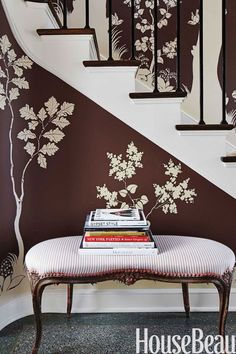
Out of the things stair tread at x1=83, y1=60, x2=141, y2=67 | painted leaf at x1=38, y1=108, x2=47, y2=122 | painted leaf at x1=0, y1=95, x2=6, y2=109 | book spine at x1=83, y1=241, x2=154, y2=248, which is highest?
stair tread at x1=83, y1=60, x2=141, y2=67

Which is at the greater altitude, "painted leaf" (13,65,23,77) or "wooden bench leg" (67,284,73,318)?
"painted leaf" (13,65,23,77)

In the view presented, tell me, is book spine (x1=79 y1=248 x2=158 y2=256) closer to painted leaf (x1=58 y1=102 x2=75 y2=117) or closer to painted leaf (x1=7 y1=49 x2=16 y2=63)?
painted leaf (x1=58 y1=102 x2=75 y2=117)

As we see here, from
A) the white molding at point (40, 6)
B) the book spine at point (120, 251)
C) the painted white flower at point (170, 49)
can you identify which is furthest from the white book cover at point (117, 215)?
the painted white flower at point (170, 49)

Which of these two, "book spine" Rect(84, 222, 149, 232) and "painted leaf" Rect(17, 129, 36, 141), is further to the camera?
"painted leaf" Rect(17, 129, 36, 141)

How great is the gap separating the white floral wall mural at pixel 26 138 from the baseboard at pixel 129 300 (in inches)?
8.6

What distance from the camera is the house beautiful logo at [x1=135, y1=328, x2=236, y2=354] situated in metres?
1.68

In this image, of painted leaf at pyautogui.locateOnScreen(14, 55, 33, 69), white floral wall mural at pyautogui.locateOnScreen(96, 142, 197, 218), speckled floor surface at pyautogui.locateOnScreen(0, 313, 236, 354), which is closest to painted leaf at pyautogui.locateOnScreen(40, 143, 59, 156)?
white floral wall mural at pyautogui.locateOnScreen(96, 142, 197, 218)

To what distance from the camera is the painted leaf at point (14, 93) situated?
1.91 meters

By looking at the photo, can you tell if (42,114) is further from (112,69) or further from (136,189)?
(136,189)

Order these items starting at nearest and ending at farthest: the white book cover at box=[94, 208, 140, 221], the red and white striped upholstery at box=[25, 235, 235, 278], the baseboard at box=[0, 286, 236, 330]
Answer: the red and white striped upholstery at box=[25, 235, 235, 278] → the white book cover at box=[94, 208, 140, 221] → the baseboard at box=[0, 286, 236, 330]

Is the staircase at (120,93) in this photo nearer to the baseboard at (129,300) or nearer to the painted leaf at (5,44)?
the painted leaf at (5,44)

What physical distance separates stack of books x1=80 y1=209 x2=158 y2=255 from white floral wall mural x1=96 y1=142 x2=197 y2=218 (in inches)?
15.3

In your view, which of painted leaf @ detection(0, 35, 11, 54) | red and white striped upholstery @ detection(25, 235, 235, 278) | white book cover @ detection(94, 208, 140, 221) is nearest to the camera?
red and white striped upholstery @ detection(25, 235, 235, 278)

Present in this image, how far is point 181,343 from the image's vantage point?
1742 millimetres
